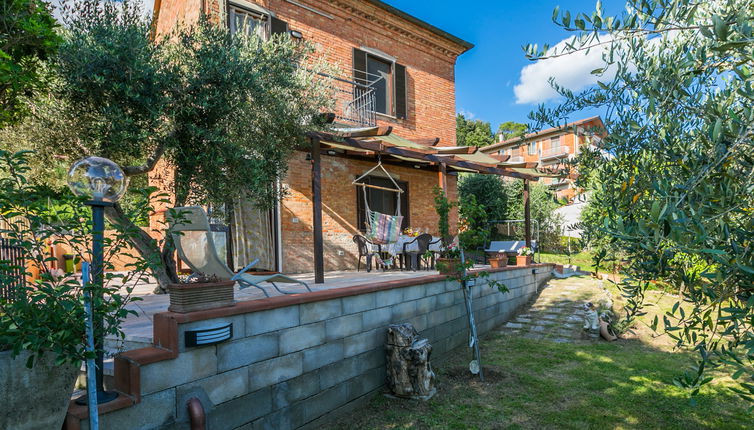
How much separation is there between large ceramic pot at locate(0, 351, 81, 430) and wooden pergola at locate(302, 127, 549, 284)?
3.74m

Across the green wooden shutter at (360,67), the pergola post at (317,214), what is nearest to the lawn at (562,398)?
the pergola post at (317,214)

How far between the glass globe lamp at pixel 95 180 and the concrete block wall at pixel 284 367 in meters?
0.96

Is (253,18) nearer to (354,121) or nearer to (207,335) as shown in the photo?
(354,121)

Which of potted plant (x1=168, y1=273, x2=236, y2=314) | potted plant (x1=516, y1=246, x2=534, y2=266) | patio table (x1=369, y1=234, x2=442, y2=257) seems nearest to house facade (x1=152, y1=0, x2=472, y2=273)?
patio table (x1=369, y1=234, x2=442, y2=257)

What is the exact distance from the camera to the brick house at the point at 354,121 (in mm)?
7867

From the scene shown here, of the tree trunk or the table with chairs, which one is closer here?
the tree trunk

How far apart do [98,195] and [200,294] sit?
36.3 inches

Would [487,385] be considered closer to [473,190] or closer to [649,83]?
[649,83]

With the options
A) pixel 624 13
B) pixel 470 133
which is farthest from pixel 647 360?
pixel 470 133

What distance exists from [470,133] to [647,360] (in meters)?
34.3

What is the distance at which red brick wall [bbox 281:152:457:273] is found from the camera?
8.20 metres

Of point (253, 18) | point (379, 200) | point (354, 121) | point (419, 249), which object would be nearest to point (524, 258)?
point (419, 249)

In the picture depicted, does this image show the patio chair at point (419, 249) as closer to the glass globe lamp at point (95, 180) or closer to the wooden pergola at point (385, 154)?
the wooden pergola at point (385, 154)

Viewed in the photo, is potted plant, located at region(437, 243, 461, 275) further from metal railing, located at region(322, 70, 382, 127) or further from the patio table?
metal railing, located at region(322, 70, 382, 127)
